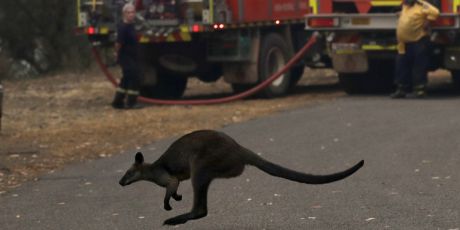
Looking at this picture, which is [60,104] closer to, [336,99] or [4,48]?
[336,99]

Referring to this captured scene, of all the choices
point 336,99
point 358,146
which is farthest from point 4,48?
point 358,146

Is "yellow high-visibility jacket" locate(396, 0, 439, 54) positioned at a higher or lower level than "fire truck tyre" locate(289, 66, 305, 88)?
higher

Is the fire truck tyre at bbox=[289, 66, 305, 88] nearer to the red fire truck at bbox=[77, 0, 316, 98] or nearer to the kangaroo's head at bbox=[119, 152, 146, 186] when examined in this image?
the red fire truck at bbox=[77, 0, 316, 98]

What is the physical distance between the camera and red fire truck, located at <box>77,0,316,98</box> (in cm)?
2042

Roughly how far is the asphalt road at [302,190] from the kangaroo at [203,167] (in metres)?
1.02

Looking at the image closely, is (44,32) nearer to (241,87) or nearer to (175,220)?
(241,87)

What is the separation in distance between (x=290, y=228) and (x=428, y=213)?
1.13 metres

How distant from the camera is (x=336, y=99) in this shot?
20.8 metres

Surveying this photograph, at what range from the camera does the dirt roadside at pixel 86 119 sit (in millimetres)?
14422

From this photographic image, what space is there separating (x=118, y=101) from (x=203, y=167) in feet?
42.2

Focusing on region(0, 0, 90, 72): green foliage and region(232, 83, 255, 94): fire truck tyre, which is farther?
region(0, 0, 90, 72): green foliage

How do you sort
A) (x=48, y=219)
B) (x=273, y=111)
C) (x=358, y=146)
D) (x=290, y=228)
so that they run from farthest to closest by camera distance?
(x=273, y=111), (x=358, y=146), (x=48, y=219), (x=290, y=228)

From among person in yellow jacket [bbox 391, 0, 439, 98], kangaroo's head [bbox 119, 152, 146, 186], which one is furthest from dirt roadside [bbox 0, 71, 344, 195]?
kangaroo's head [bbox 119, 152, 146, 186]

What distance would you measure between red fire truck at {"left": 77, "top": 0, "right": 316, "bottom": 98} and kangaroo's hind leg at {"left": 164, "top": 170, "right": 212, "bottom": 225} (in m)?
12.3
